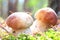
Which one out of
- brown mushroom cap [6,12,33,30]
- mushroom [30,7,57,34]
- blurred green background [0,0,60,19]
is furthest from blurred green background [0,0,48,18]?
brown mushroom cap [6,12,33,30]

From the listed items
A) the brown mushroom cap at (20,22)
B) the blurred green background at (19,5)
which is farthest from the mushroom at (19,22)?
the blurred green background at (19,5)

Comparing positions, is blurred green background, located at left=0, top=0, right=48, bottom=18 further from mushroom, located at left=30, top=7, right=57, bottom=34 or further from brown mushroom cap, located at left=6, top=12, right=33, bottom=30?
brown mushroom cap, located at left=6, top=12, right=33, bottom=30

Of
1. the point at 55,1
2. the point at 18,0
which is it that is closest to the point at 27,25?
the point at 55,1

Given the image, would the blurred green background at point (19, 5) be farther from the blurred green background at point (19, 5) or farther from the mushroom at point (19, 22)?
the mushroom at point (19, 22)

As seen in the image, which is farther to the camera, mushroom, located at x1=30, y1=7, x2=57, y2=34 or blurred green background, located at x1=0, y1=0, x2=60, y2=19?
blurred green background, located at x1=0, y1=0, x2=60, y2=19

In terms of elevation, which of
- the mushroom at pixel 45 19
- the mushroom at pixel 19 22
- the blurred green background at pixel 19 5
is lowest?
the mushroom at pixel 19 22

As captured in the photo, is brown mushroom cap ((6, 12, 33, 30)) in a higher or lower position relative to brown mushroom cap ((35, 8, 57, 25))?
lower

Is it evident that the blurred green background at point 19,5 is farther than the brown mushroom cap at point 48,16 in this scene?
Yes

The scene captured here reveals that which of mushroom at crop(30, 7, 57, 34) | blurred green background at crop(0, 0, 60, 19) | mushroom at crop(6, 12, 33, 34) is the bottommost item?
mushroom at crop(6, 12, 33, 34)

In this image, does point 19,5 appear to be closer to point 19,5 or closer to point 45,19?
point 19,5

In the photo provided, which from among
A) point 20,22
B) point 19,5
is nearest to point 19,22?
point 20,22

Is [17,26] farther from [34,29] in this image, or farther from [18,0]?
[18,0]
